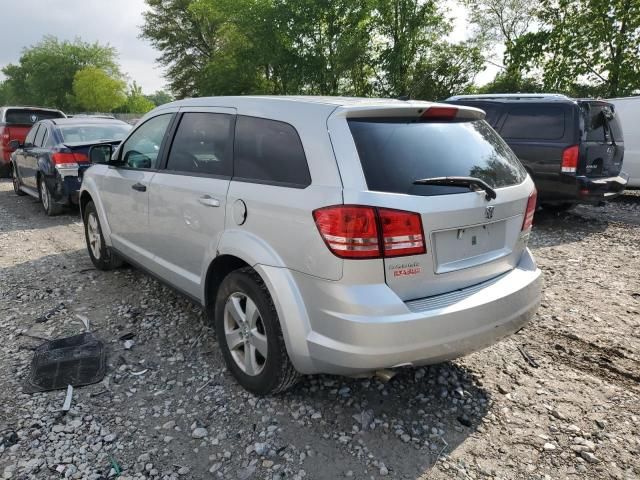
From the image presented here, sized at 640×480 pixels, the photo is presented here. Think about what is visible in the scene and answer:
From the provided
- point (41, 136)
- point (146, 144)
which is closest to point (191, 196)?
point (146, 144)

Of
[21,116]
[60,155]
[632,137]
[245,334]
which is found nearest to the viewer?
[245,334]

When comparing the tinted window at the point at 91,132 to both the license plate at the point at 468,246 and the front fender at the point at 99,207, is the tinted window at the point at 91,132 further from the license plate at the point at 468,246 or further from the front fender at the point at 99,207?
the license plate at the point at 468,246

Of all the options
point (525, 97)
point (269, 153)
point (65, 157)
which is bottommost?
point (65, 157)

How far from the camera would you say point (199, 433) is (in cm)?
265

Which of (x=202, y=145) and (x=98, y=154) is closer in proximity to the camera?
(x=202, y=145)

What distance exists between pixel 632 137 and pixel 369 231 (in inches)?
377

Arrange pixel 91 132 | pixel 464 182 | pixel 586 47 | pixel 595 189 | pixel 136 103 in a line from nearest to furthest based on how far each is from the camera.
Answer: pixel 464 182 < pixel 595 189 < pixel 91 132 < pixel 586 47 < pixel 136 103

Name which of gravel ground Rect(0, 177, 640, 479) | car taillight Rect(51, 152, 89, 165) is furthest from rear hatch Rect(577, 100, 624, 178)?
car taillight Rect(51, 152, 89, 165)

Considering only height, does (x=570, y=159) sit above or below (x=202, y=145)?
below

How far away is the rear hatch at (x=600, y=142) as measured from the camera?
709 cm

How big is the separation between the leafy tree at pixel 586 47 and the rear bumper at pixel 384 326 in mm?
18895

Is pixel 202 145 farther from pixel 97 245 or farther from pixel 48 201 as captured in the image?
pixel 48 201

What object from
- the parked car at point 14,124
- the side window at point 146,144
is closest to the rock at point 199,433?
the side window at point 146,144

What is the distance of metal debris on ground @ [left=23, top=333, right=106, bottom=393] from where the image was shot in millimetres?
3145
